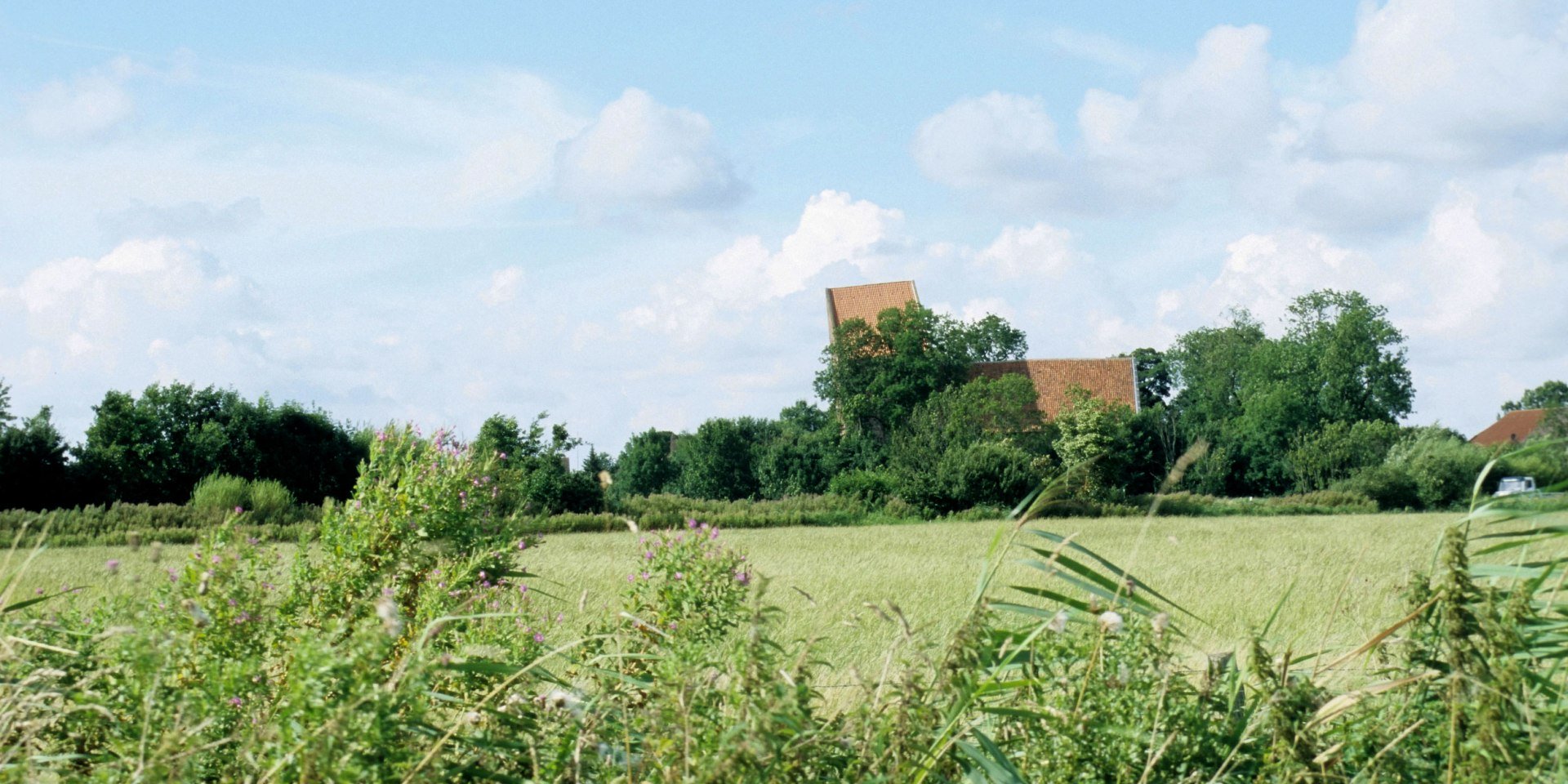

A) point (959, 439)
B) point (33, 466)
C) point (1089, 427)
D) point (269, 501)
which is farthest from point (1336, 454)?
point (33, 466)

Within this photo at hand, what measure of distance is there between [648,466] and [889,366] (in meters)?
13.3

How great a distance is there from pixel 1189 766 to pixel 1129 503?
35.5 metres

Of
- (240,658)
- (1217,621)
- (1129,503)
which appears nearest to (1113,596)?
(240,658)

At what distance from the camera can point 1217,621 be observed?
9.08 m

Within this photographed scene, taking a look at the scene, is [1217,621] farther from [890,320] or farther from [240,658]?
[890,320]

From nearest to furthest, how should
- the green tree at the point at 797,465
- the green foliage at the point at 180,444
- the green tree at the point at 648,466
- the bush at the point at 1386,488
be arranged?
the green foliage at the point at 180,444, the bush at the point at 1386,488, the green tree at the point at 797,465, the green tree at the point at 648,466

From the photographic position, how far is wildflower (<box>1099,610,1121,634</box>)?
2.29m

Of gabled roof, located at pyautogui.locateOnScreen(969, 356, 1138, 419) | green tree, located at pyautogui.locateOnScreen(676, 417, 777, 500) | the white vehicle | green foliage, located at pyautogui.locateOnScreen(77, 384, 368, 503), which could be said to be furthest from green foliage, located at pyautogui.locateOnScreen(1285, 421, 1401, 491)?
the white vehicle

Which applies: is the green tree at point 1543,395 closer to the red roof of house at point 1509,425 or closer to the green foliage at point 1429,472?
the red roof of house at point 1509,425

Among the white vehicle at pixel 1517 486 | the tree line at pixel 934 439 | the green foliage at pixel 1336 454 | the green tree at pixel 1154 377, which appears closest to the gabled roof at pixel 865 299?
the tree line at pixel 934 439

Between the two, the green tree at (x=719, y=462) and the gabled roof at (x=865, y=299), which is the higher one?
the gabled roof at (x=865, y=299)

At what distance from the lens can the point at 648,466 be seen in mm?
59094

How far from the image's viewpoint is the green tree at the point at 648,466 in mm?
59094

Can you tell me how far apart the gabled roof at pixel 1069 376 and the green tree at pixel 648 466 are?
15.9 metres
